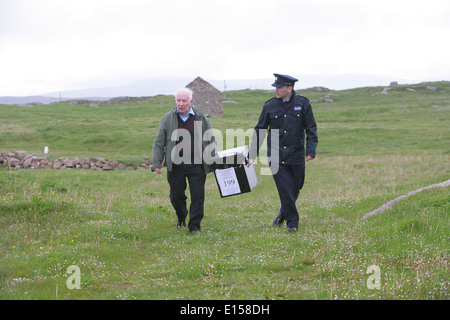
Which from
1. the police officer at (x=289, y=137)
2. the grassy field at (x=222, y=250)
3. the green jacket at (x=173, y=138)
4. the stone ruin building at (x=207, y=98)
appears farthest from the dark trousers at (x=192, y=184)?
the stone ruin building at (x=207, y=98)

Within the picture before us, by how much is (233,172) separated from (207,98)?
181 feet

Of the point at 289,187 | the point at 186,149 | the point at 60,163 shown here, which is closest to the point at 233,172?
the point at 186,149

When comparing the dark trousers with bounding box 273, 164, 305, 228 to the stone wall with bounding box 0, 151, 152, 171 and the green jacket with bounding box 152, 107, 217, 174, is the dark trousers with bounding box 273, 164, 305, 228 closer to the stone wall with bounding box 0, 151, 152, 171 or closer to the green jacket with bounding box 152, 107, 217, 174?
the green jacket with bounding box 152, 107, 217, 174

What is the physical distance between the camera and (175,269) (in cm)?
643

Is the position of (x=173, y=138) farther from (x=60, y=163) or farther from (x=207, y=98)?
(x=207, y=98)

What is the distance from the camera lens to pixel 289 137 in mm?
8547

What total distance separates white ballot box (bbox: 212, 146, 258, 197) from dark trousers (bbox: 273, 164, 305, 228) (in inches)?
33.8

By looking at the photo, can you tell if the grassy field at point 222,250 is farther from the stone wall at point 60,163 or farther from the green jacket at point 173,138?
the stone wall at point 60,163

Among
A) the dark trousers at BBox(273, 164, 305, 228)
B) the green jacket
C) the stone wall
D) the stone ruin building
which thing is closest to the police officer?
the dark trousers at BBox(273, 164, 305, 228)

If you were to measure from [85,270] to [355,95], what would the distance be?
96.3 meters

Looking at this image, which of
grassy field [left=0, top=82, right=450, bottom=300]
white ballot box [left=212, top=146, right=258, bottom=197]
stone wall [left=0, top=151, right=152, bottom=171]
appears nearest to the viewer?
grassy field [left=0, top=82, right=450, bottom=300]

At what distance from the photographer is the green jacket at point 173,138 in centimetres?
886

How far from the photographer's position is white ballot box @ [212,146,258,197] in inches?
369
